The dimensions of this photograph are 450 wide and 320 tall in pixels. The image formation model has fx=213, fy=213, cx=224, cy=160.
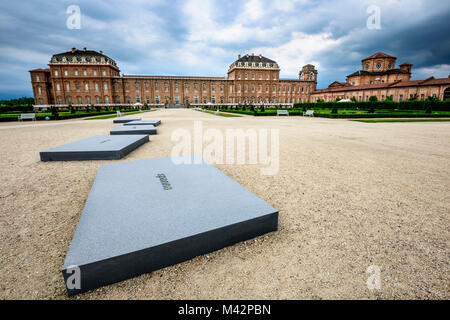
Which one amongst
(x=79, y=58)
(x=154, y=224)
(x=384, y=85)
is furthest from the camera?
(x=79, y=58)

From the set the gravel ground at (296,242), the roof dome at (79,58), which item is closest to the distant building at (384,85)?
the gravel ground at (296,242)

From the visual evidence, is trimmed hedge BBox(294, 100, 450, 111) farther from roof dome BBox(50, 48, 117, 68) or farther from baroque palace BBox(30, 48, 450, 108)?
roof dome BBox(50, 48, 117, 68)

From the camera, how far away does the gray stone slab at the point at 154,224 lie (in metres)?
1.62

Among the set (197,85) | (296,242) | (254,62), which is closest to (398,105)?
(254,62)

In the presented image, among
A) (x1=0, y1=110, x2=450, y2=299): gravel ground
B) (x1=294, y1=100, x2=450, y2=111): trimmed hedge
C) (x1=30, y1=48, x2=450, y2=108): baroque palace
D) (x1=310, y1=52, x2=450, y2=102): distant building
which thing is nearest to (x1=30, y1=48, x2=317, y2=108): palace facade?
(x1=30, y1=48, x2=450, y2=108): baroque palace

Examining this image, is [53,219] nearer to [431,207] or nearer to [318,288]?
[318,288]

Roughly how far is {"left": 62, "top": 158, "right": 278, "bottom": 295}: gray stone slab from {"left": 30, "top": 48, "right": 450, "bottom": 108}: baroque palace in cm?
5989

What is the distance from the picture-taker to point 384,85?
50.4 metres

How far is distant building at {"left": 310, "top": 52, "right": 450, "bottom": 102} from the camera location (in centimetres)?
4362

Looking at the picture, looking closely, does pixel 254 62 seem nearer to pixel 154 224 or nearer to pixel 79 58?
pixel 79 58

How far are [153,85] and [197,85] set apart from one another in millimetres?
12414

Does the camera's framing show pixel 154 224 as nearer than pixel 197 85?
Yes
